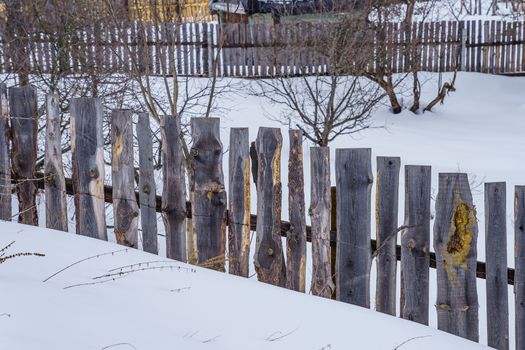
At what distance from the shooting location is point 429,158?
12984mm

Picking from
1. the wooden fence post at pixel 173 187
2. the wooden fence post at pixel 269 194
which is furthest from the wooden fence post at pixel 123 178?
the wooden fence post at pixel 269 194

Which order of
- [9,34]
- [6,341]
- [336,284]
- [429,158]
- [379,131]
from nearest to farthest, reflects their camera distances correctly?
[6,341]
[336,284]
[9,34]
[429,158]
[379,131]

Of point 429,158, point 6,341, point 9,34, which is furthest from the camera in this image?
point 429,158

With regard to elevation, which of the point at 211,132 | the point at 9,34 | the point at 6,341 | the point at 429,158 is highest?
the point at 9,34

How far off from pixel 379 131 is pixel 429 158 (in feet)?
7.46

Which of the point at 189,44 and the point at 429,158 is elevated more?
the point at 189,44

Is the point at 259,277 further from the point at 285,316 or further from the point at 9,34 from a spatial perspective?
the point at 9,34

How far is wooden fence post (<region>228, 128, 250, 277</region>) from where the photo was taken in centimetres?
395

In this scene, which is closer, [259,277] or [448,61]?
[259,277]

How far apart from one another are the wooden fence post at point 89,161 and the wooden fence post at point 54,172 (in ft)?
Answer: 0.40

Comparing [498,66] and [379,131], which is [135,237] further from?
[498,66]

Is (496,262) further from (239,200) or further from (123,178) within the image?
(123,178)

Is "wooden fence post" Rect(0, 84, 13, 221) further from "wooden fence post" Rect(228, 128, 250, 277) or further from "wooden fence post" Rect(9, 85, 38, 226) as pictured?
"wooden fence post" Rect(228, 128, 250, 277)

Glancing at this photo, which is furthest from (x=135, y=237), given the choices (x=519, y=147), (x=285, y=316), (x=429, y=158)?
(x=519, y=147)
